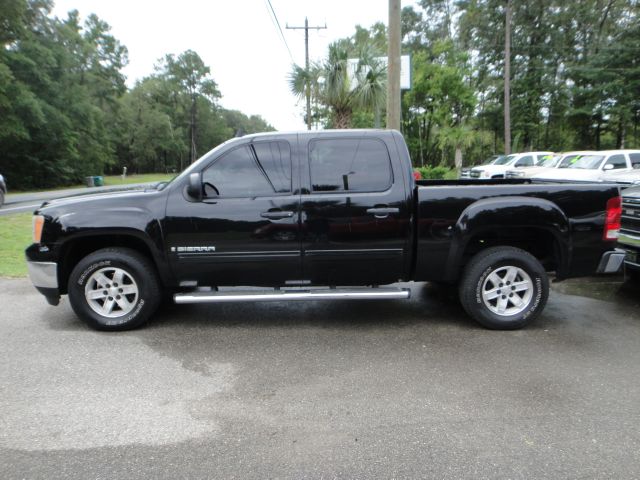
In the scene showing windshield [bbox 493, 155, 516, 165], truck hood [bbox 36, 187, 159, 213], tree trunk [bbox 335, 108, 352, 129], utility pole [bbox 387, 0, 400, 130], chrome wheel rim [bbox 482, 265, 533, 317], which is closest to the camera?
truck hood [bbox 36, 187, 159, 213]

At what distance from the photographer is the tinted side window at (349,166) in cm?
452

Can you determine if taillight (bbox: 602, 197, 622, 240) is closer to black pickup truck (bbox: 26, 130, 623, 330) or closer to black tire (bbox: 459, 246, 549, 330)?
black pickup truck (bbox: 26, 130, 623, 330)

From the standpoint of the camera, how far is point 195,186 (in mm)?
4379

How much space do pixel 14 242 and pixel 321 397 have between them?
8534 mm

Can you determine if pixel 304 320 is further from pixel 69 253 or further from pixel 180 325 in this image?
pixel 69 253

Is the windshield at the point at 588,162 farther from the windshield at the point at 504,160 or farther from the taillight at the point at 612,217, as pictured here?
the taillight at the point at 612,217

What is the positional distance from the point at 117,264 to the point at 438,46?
91.2 ft

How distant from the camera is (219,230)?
4.45 m

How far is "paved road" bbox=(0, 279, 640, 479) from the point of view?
2621 millimetres

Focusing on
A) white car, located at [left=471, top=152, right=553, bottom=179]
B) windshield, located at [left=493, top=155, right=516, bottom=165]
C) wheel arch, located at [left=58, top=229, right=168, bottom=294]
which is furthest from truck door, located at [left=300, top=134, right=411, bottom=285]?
windshield, located at [left=493, top=155, right=516, bottom=165]

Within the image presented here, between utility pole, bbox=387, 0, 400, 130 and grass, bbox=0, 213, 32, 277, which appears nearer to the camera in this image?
grass, bbox=0, 213, 32, 277

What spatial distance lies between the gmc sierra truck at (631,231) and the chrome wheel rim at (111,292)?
5379 mm

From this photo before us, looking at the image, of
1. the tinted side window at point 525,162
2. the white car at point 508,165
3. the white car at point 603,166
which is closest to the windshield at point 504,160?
the white car at point 508,165

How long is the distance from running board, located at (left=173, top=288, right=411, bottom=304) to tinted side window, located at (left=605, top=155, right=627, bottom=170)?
43.9 feet
